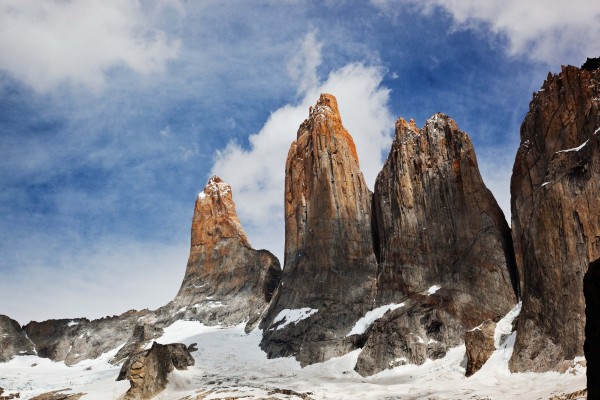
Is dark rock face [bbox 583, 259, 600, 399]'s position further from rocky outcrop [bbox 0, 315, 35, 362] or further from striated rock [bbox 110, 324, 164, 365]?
rocky outcrop [bbox 0, 315, 35, 362]

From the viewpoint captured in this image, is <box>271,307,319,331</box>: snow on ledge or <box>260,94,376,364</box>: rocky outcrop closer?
<box>260,94,376,364</box>: rocky outcrop

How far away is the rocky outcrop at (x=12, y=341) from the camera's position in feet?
253

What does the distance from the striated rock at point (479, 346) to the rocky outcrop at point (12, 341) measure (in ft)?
198

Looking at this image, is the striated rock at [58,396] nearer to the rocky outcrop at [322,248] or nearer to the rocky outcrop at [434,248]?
the rocky outcrop at [322,248]

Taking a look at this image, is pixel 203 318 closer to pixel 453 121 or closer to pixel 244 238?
pixel 244 238

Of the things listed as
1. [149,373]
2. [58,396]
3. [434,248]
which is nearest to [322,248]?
[434,248]

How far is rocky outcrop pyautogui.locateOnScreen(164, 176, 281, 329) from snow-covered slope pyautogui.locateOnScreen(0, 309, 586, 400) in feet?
38.6

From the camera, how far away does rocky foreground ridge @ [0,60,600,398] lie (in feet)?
120

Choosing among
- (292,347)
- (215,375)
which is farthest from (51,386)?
(292,347)

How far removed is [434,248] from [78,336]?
51325 millimetres

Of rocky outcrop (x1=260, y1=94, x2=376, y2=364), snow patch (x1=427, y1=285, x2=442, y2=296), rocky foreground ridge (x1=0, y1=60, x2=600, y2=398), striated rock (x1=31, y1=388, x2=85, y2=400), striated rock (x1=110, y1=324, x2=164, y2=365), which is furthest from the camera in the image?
striated rock (x1=110, y1=324, x2=164, y2=365)

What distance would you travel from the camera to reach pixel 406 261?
55375 mm

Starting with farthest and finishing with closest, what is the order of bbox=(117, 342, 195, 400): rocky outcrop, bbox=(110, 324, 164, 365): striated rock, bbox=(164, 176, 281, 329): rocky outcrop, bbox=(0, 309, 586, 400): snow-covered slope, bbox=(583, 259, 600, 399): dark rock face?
1. bbox=(164, 176, 281, 329): rocky outcrop
2. bbox=(110, 324, 164, 365): striated rock
3. bbox=(117, 342, 195, 400): rocky outcrop
4. bbox=(0, 309, 586, 400): snow-covered slope
5. bbox=(583, 259, 600, 399): dark rock face

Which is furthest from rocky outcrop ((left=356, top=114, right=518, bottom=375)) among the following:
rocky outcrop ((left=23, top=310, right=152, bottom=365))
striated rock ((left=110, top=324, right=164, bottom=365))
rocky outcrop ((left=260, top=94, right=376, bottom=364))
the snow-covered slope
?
rocky outcrop ((left=23, top=310, right=152, bottom=365))
